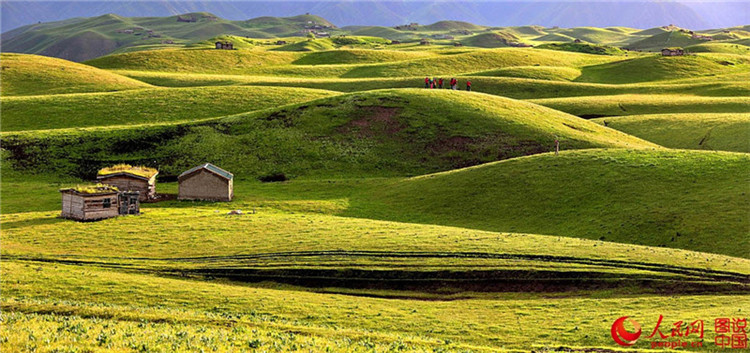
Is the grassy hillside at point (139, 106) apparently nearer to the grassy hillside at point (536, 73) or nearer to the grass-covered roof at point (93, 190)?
the grass-covered roof at point (93, 190)

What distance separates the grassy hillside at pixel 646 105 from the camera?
366 feet

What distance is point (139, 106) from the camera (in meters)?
112

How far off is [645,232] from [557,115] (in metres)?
53.9

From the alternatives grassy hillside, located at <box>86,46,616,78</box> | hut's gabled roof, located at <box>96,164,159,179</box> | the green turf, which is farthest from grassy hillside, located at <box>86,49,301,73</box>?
hut's gabled roof, located at <box>96,164,159,179</box>

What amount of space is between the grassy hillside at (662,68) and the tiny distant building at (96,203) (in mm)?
134026

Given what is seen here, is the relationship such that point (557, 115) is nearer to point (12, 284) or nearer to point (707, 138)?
point (707, 138)

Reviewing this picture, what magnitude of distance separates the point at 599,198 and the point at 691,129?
47234 millimetres

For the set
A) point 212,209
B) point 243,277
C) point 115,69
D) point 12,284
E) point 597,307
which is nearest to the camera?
point 597,307

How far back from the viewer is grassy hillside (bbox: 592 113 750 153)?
276 feet

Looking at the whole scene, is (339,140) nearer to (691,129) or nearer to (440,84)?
(440,84)

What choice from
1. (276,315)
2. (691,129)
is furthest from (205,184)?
(691,129)

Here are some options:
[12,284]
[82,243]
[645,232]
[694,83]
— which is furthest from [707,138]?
[12,284]

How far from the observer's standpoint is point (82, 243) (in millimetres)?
46094

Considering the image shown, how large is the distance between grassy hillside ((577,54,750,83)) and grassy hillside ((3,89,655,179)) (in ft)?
251
